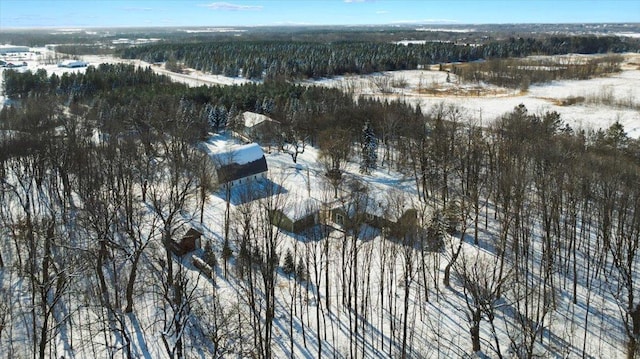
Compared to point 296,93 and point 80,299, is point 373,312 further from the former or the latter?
point 296,93

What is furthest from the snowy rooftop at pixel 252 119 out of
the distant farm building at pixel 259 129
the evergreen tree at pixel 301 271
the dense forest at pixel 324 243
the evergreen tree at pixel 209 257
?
the evergreen tree at pixel 301 271

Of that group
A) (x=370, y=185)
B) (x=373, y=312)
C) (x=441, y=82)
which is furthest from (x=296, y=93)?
(x=373, y=312)

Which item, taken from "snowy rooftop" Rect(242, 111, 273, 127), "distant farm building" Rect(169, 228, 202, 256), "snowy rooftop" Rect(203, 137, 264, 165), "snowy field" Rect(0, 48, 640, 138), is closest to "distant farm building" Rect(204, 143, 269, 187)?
"snowy rooftop" Rect(203, 137, 264, 165)

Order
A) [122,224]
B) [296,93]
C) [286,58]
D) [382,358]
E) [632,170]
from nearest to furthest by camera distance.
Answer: [382,358] < [122,224] < [632,170] < [296,93] < [286,58]

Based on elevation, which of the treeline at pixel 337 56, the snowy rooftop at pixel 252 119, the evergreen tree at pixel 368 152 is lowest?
the evergreen tree at pixel 368 152

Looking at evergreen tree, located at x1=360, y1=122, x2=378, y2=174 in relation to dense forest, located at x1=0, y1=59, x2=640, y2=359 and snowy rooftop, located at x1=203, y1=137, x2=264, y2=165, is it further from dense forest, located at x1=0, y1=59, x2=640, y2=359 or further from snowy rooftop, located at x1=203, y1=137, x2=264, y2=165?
snowy rooftop, located at x1=203, y1=137, x2=264, y2=165

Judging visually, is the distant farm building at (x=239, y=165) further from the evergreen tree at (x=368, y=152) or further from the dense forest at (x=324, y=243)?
the evergreen tree at (x=368, y=152)

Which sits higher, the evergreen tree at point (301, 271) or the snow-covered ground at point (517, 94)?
the snow-covered ground at point (517, 94)
